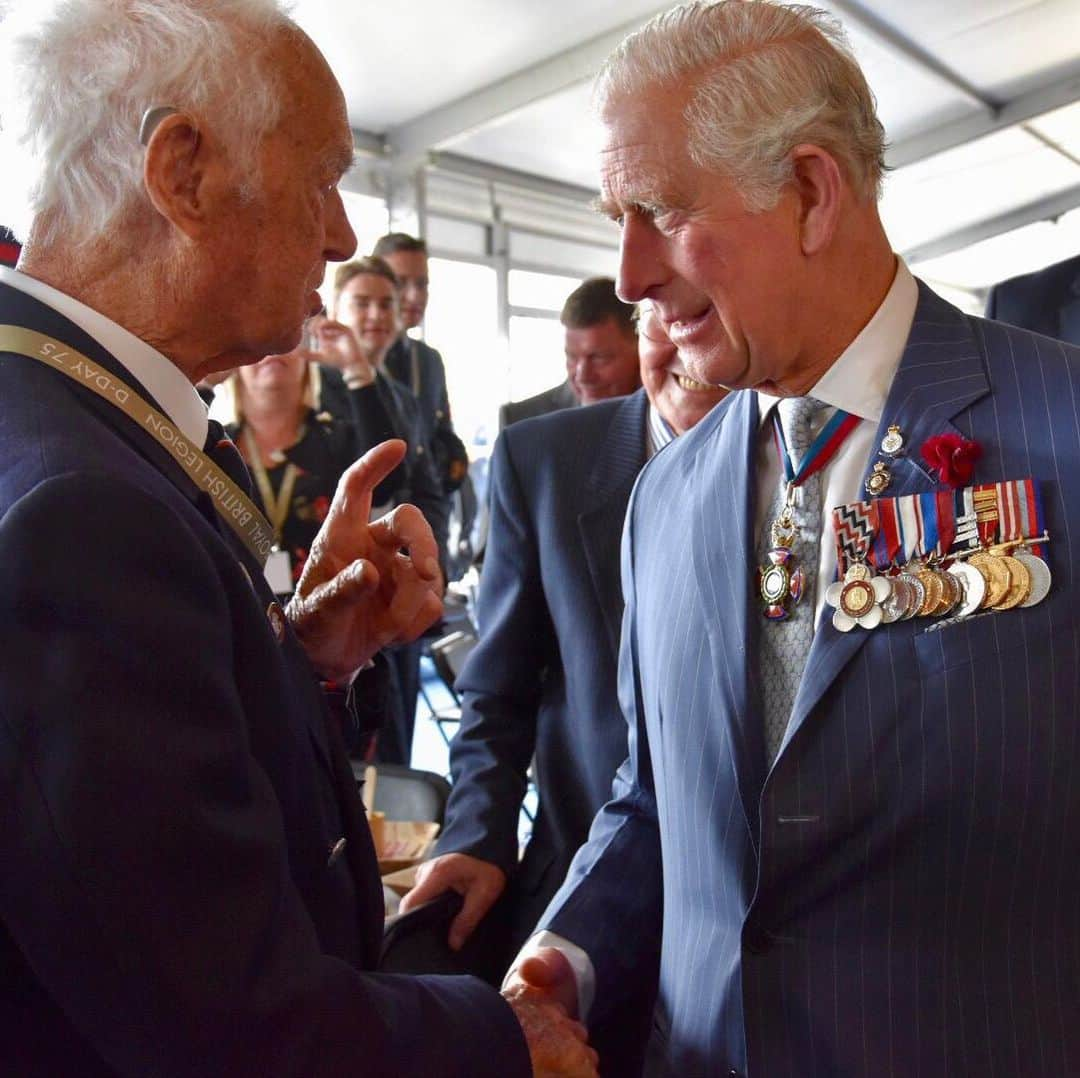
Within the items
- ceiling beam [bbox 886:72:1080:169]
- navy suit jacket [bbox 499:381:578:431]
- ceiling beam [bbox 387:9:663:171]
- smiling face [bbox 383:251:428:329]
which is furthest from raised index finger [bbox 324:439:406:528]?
ceiling beam [bbox 886:72:1080:169]

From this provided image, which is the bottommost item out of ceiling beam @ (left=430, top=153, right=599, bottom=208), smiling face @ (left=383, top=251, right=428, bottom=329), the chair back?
the chair back

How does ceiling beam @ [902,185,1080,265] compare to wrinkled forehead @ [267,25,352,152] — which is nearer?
wrinkled forehead @ [267,25,352,152]

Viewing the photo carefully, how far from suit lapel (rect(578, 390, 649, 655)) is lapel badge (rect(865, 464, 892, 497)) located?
0.83 meters

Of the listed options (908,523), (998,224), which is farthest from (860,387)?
(998,224)

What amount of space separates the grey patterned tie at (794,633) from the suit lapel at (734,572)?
22 mm

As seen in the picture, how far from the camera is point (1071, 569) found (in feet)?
4.09

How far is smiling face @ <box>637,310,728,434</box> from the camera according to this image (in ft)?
7.47

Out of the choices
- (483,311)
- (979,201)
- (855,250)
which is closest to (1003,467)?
(855,250)

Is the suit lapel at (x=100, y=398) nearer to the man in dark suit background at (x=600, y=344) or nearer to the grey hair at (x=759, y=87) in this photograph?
the grey hair at (x=759, y=87)

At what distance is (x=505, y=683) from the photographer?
2271 mm

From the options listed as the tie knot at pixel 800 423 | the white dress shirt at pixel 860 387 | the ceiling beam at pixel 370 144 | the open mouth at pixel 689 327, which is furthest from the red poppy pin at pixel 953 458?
the ceiling beam at pixel 370 144

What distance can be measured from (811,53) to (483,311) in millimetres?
10633

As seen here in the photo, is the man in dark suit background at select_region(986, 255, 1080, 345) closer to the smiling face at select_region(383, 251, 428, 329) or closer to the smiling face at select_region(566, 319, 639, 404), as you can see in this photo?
the smiling face at select_region(566, 319, 639, 404)

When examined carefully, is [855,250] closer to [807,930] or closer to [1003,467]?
[1003,467]
